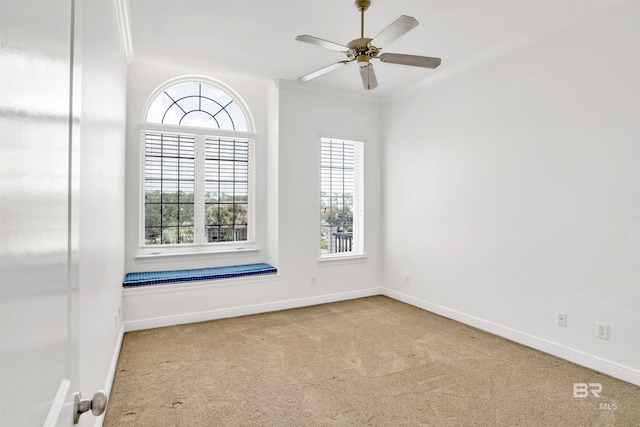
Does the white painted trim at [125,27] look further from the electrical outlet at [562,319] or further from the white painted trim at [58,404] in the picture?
the electrical outlet at [562,319]

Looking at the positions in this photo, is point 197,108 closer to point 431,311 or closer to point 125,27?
point 125,27

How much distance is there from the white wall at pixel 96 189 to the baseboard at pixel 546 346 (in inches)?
135

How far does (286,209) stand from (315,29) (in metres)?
2.16

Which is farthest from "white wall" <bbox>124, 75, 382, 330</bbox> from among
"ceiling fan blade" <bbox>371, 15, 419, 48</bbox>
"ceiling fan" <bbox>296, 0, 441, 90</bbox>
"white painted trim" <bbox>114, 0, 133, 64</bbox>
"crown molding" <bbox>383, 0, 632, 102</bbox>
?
"ceiling fan blade" <bbox>371, 15, 419, 48</bbox>

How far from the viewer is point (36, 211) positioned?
0.48 m

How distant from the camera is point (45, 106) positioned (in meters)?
0.52

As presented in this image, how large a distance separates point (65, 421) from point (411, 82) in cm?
474

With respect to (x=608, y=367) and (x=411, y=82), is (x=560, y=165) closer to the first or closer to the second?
(x=608, y=367)

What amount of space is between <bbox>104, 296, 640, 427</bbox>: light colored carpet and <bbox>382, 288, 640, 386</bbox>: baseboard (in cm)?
8

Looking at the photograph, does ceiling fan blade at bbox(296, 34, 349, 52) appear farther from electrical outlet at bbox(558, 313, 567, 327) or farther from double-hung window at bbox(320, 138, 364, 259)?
electrical outlet at bbox(558, 313, 567, 327)

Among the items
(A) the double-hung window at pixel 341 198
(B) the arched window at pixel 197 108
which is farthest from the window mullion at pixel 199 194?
(A) the double-hung window at pixel 341 198

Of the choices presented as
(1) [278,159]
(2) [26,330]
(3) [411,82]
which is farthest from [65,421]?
(3) [411,82]

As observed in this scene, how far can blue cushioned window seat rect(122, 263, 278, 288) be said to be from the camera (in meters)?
3.80

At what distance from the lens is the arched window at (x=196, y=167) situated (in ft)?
14.0
